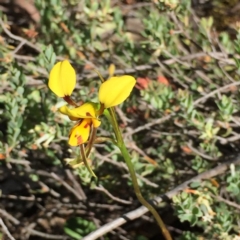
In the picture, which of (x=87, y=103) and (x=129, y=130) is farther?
(x=129, y=130)

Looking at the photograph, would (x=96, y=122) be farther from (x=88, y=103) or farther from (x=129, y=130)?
(x=129, y=130)

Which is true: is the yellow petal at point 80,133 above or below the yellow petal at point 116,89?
below

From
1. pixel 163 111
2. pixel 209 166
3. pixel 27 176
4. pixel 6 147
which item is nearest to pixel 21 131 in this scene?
pixel 6 147

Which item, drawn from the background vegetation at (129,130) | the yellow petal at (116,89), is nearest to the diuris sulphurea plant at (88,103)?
the yellow petal at (116,89)

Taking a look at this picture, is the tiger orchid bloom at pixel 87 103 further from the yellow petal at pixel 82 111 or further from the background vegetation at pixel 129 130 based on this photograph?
the background vegetation at pixel 129 130

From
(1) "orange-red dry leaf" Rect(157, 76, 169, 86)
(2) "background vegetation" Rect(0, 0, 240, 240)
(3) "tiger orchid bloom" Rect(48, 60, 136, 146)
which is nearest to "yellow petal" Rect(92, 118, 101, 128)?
(3) "tiger orchid bloom" Rect(48, 60, 136, 146)

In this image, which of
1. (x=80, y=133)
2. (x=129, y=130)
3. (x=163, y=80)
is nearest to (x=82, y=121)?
(x=80, y=133)
